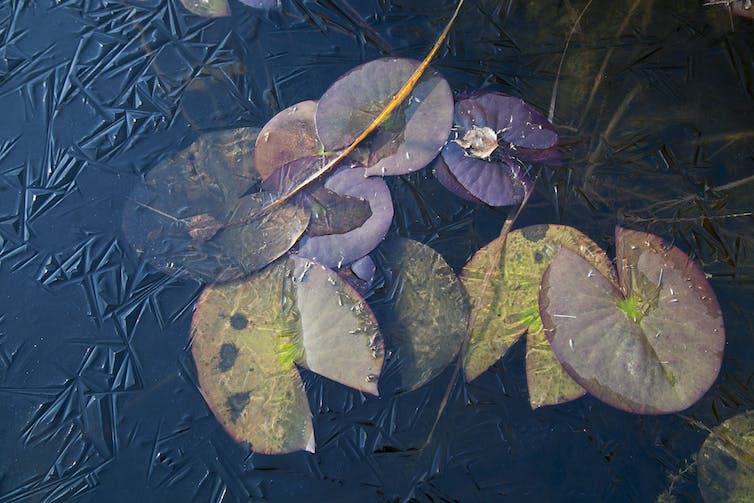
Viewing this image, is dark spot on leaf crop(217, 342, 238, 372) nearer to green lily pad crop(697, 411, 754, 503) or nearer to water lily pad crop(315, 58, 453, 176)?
water lily pad crop(315, 58, 453, 176)

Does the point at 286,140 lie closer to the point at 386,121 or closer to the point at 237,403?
the point at 386,121

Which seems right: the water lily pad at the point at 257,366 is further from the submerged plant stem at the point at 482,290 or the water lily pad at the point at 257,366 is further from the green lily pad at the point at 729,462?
the green lily pad at the point at 729,462

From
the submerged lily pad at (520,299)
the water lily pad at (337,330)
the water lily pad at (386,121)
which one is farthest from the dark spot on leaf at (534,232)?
the water lily pad at (337,330)

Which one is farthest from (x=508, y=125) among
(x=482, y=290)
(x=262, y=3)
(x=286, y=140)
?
(x=262, y=3)

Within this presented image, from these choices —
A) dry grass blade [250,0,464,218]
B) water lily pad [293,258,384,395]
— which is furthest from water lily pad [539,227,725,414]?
dry grass blade [250,0,464,218]

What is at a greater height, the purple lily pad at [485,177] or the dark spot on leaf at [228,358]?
the purple lily pad at [485,177]

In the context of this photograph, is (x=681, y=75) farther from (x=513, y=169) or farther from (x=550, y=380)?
(x=550, y=380)
